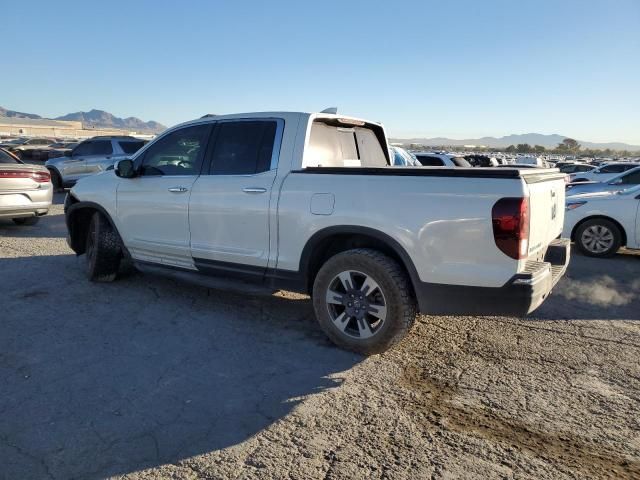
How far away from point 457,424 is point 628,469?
2.94 feet

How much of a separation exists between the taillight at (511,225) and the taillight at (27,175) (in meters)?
8.59

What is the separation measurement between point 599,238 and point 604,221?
29 cm

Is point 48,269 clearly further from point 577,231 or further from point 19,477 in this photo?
point 577,231

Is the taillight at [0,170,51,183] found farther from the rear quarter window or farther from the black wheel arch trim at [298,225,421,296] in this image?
the black wheel arch trim at [298,225,421,296]

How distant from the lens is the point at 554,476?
8.42 feet

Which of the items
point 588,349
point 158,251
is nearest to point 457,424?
point 588,349

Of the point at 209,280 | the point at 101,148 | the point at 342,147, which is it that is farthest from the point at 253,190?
the point at 101,148

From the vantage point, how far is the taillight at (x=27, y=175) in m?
8.73

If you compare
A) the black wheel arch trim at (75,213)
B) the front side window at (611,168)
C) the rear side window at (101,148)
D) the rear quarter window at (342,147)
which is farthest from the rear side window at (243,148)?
the front side window at (611,168)

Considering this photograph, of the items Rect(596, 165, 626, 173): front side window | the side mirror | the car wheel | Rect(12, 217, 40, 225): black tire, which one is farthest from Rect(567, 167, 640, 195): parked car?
Rect(596, 165, 626, 173): front side window

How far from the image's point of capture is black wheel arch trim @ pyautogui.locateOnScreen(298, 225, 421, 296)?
3758 mm

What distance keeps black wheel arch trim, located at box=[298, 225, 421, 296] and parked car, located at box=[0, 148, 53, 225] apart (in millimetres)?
6986

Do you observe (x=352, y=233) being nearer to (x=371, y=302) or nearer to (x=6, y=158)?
(x=371, y=302)

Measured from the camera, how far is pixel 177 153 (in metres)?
5.32
